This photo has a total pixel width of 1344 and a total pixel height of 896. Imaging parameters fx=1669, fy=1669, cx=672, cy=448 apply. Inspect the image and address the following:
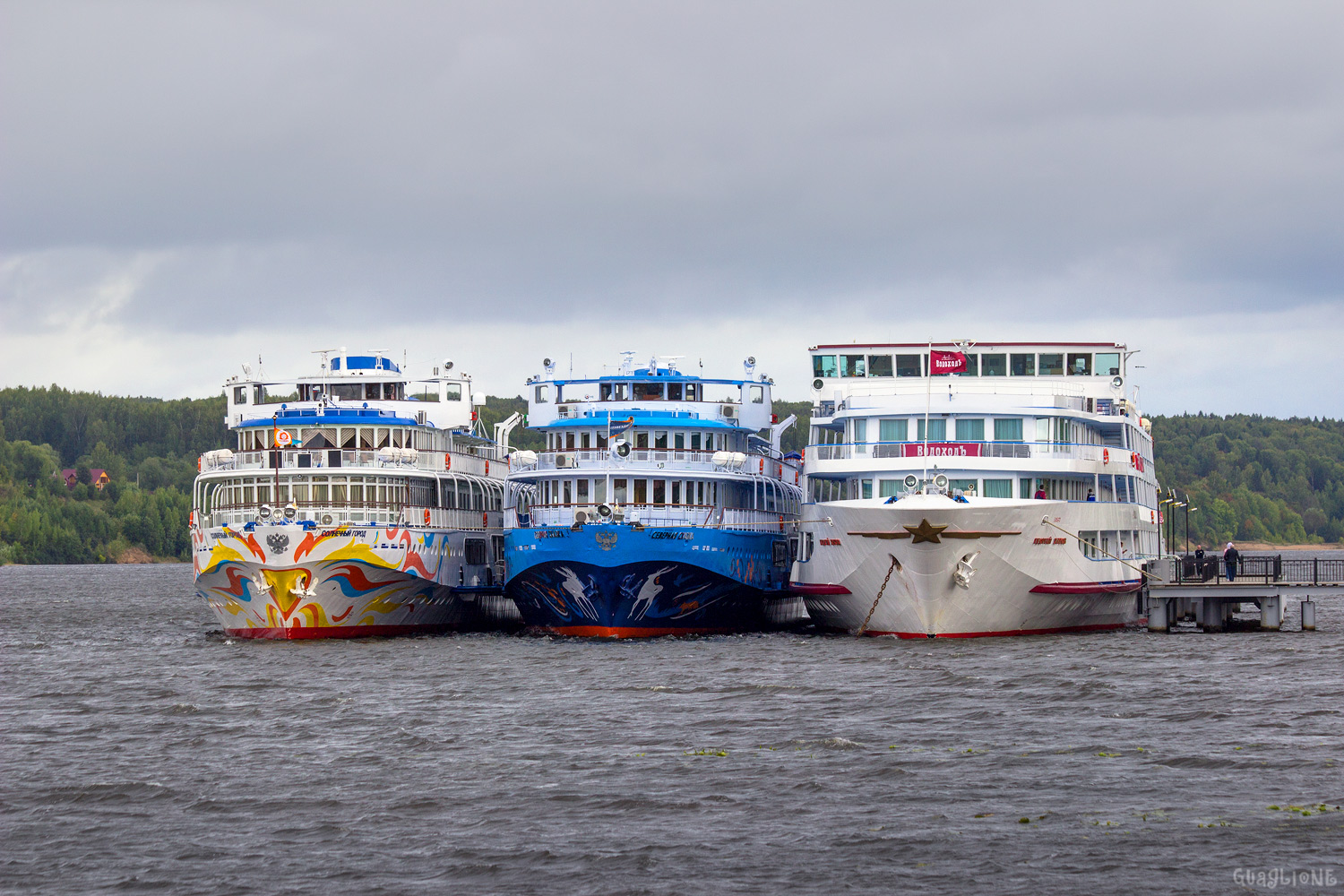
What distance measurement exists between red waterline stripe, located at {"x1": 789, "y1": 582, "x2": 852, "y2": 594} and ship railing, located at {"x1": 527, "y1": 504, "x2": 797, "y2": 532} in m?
3.51

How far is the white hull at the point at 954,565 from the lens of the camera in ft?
175

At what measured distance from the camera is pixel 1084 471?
2349 inches

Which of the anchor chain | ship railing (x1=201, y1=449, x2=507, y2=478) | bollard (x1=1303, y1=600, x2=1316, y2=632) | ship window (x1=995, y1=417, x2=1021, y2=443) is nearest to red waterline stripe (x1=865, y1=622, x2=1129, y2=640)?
the anchor chain

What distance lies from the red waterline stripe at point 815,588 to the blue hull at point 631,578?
254cm

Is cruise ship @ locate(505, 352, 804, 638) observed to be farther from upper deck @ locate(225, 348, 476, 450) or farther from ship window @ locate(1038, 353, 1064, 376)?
ship window @ locate(1038, 353, 1064, 376)

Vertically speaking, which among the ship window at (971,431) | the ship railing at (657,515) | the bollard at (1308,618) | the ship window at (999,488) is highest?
the ship window at (971,431)

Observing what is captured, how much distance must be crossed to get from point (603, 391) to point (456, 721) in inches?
1202

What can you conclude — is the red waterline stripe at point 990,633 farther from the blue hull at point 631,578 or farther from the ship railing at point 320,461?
the ship railing at point 320,461

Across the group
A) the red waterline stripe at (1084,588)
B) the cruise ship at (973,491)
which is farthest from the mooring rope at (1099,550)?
the red waterline stripe at (1084,588)

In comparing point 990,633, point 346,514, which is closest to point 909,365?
point 990,633

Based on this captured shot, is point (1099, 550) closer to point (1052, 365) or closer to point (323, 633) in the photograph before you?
point (1052, 365)

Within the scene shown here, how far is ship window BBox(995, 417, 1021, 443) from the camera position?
5969 cm

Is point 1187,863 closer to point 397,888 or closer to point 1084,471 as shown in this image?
point 397,888

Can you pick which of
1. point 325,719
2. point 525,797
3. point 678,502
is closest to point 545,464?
point 678,502
